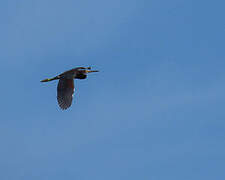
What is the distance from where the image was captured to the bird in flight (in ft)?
159

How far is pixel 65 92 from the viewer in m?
49.0

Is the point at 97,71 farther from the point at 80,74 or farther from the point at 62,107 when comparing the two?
the point at 62,107

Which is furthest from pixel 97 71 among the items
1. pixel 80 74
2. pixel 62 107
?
pixel 62 107

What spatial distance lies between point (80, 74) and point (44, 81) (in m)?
3.85

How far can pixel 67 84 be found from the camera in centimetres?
4947

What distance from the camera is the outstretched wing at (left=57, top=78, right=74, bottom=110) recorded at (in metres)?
48.4

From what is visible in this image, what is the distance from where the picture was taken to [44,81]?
176 ft

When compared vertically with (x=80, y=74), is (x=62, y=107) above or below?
below

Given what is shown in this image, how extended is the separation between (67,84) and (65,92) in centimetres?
73

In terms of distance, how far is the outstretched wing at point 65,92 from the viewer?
1905 inches

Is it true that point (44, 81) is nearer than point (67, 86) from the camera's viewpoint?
Result: No

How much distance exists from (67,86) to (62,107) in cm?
176

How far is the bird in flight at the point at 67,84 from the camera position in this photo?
48.5 m

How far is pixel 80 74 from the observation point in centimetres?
5100
